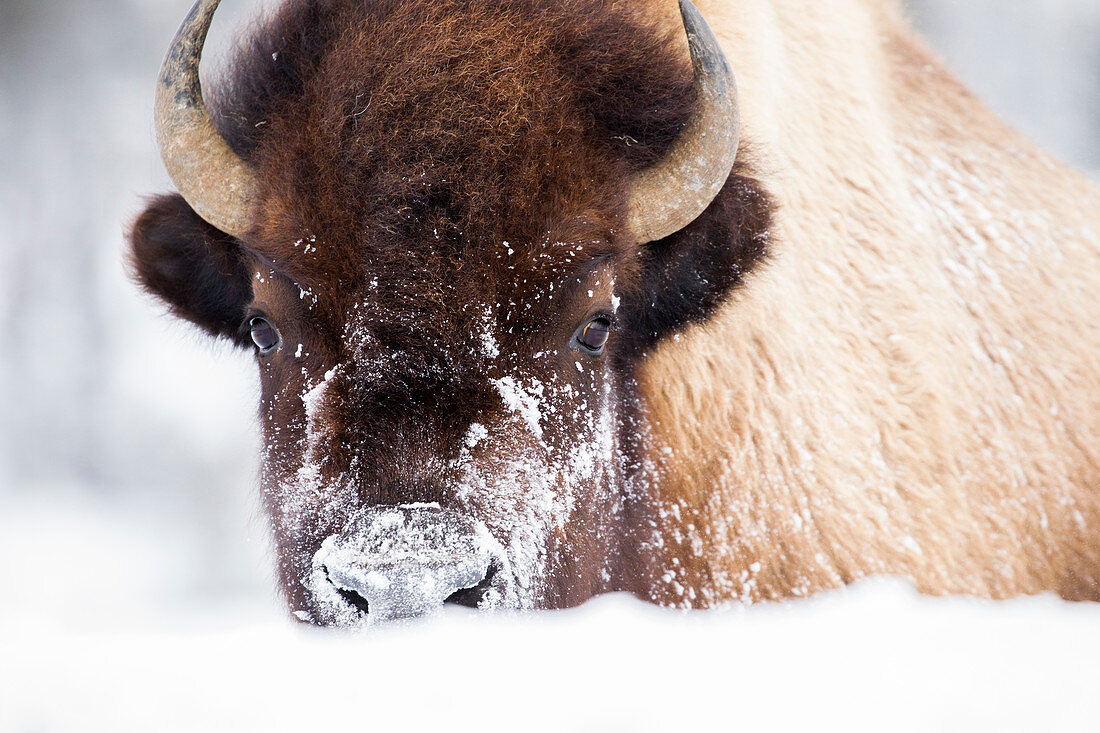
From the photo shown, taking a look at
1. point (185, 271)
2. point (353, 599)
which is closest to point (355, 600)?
point (353, 599)

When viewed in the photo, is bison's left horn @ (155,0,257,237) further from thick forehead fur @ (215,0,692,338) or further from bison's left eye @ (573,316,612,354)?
bison's left eye @ (573,316,612,354)

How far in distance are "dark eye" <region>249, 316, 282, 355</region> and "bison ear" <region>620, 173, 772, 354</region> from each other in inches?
42.9

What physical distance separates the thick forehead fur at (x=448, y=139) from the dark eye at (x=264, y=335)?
28 cm

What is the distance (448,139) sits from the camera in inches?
97.1

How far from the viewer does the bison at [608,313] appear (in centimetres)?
242

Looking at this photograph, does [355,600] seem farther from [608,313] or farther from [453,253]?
[608,313]

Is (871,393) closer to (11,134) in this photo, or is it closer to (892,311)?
(892,311)

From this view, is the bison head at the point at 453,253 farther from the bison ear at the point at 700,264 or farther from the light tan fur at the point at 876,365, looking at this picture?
the light tan fur at the point at 876,365

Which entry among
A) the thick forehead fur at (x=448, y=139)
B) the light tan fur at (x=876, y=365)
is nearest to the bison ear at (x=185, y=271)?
the thick forehead fur at (x=448, y=139)

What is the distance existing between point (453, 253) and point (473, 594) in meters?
0.87

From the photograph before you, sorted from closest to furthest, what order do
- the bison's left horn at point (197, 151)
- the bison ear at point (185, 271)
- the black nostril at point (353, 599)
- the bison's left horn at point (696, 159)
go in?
the black nostril at point (353, 599), the bison's left horn at point (696, 159), the bison's left horn at point (197, 151), the bison ear at point (185, 271)

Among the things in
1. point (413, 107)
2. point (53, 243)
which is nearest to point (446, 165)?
point (413, 107)

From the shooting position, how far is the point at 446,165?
2445 mm

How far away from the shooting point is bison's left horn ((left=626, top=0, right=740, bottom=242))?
8.71 feet
